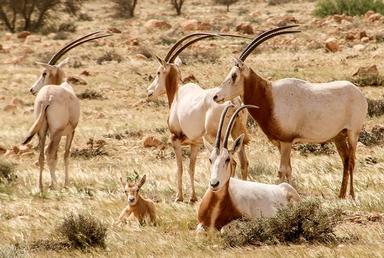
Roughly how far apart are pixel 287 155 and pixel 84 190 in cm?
333

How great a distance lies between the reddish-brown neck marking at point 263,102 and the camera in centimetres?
1102

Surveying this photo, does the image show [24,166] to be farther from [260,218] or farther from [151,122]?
[260,218]

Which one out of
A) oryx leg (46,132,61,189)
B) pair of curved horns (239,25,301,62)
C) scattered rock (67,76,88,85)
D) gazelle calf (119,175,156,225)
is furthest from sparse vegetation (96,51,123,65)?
gazelle calf (119,175,156,225)

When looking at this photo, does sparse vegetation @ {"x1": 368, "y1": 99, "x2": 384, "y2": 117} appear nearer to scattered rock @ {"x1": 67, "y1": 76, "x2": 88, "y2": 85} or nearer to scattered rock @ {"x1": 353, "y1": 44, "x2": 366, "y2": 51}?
scattered rock @ {"x1": 67, "y1": 76, "x2": 88, "y2": 85}

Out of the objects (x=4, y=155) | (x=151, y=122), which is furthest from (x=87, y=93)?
(x=4, y=155)

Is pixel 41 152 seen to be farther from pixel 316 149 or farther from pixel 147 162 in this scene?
pixel 316 149

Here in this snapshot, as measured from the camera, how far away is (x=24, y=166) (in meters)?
16.0

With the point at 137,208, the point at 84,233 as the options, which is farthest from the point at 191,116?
the point at 84,233

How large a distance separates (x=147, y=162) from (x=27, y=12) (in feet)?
107

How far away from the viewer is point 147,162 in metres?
16.0

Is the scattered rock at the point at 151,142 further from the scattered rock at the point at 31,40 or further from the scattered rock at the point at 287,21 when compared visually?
the scattered rock at the point at 287,21

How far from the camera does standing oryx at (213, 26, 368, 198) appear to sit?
11000 mm

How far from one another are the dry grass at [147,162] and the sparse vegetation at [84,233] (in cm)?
14

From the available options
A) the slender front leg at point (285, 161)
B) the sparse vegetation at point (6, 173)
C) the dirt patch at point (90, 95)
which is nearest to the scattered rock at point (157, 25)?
the dirt patch at point (90, 95)
